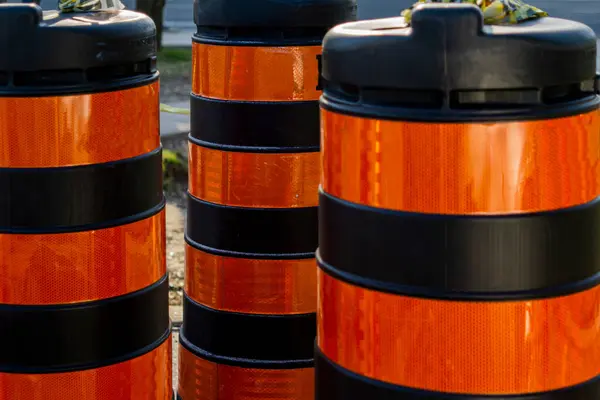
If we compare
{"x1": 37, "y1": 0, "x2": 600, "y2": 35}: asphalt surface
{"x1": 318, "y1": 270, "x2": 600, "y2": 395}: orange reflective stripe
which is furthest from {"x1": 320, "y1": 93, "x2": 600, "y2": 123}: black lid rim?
{"x1": 37, "y1": 0, "x2": 600, "y2": 35}: asphalt surface

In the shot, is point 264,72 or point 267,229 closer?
point 264,72

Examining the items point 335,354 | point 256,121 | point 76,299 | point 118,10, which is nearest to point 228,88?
point 256,121

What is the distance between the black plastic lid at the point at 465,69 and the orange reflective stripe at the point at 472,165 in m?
0.03

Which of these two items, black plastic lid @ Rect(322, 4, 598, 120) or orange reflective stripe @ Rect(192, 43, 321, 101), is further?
orange reflective stripe @ Rect(192, 43, 321, 101)

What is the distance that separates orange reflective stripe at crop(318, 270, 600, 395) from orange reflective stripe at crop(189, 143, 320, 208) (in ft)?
5.63

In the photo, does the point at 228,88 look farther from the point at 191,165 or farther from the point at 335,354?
the point at 335,354

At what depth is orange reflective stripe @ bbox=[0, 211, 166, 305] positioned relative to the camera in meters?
3.03

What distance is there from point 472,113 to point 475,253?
0.28 metres

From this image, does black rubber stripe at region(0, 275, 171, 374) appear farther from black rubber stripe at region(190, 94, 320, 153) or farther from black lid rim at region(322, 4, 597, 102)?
black rubber stripe at region(190, 94, 320, 153)

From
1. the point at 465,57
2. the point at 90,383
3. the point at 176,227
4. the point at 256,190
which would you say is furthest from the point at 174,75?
the point at 465,57

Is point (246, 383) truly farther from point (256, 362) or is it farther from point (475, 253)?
point (475, 253)

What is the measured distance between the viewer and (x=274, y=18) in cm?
414

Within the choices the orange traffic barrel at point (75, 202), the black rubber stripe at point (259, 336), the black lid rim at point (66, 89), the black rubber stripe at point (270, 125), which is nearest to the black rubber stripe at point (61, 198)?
the orange traffic barrel at point (75, 202)

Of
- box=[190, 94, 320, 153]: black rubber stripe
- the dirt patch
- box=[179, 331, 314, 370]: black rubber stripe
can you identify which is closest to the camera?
box=[190, 94, 320, 153]: black rubber stripe
